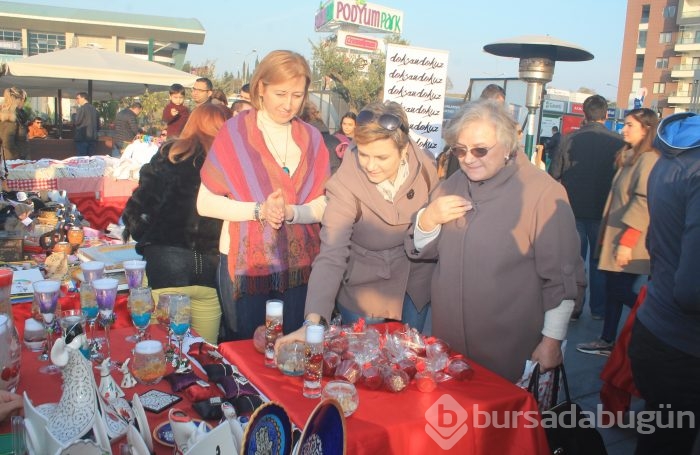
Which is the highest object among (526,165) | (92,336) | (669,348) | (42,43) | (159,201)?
(42,43)

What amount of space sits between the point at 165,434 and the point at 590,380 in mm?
3183

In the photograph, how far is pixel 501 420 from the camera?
1.66 meters

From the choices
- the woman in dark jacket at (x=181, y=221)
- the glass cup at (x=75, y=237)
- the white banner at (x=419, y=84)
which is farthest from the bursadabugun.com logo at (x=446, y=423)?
the white banner at (x=419, y=84)

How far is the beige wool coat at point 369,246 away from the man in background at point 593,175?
305cm

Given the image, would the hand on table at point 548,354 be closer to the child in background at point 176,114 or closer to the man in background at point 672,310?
the man in background at point 672,310

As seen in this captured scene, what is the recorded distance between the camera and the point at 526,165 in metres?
2.00

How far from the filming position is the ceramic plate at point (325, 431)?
1.15 metres

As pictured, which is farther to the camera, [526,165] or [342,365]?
[526,165]

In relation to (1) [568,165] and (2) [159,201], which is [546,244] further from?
(1) [568,165]

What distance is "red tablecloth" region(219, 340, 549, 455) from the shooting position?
148cm

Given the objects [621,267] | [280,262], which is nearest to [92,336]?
[280,262]

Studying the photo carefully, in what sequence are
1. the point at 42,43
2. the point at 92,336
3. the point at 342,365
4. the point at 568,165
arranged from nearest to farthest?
the point at 342,365 < the point at 92,336 < the point at 568,165 < the point at 42,43

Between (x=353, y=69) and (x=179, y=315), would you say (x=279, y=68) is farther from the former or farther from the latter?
(x=353, y=69)

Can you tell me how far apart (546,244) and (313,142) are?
1.26m
